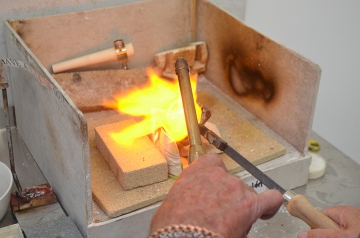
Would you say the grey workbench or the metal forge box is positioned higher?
the metal forge box

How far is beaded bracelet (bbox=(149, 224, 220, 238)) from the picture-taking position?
31.1 inches

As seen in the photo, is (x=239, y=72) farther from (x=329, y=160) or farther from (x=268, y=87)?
(x=329, y=160)

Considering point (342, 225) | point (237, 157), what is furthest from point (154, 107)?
point (342, 225)

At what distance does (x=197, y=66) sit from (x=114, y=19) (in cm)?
36

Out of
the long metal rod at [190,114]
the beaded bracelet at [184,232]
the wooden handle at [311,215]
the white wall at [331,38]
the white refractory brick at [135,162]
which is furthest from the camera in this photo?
the white wall at [331,38]

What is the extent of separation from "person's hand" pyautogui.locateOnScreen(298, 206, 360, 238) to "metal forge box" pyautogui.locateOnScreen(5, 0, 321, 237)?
0.37m

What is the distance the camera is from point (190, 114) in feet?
4.07

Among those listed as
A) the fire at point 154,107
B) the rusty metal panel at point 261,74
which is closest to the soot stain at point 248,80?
the rusty metal panel at point 261,74

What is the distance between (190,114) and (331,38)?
111 centimetres

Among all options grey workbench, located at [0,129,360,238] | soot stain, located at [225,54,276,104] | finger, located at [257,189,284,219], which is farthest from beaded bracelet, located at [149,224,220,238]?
soot stain, located at [225,54,276,104]

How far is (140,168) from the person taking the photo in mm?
1252

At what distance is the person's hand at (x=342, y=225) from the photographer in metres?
0.95

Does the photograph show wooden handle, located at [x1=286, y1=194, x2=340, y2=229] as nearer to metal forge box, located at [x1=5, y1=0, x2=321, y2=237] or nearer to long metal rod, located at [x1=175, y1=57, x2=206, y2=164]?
long metal rod, located at [x1=175, y1=57, x2=206, y2=164]

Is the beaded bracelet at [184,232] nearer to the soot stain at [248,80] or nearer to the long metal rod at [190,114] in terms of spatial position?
the long metal rod at [190,114]
